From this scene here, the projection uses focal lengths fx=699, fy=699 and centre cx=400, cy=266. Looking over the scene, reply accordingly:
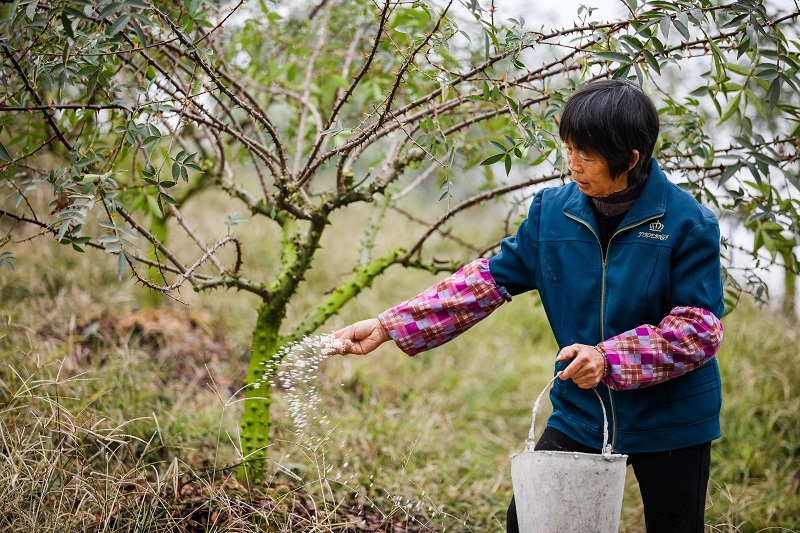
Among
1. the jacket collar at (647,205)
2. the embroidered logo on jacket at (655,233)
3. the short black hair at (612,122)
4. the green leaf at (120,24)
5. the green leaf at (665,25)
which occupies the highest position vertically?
the green leaf at (665,25)

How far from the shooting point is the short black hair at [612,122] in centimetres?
158

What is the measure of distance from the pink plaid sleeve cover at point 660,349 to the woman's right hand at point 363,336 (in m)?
0.58

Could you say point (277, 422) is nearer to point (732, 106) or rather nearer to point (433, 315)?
point (433, 315)

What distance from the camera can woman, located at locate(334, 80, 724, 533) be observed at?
156cm

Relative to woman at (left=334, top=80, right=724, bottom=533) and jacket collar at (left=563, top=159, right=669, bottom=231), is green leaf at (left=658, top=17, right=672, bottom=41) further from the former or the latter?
jacket collar at (left=563, top=159, right=669, bottom=231)

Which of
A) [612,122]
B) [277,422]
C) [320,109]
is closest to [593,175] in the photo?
[612,122]

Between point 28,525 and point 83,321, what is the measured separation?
2.12m

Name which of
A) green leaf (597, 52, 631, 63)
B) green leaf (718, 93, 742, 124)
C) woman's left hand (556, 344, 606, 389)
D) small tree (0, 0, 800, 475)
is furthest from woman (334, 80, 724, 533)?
green leaf (718, 93, 742, 124)

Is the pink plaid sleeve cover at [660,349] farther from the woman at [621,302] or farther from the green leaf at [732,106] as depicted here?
the green leaf at [732,106]

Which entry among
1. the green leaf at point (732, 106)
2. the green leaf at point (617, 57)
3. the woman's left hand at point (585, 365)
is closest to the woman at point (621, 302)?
the woman's left hand at point (585, 365)

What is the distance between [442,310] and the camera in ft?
6.04

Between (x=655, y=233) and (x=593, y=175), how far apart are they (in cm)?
20

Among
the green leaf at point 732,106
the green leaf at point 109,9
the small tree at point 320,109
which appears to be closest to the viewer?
the green leaf at point 109,9

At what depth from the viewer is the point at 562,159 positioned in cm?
201
